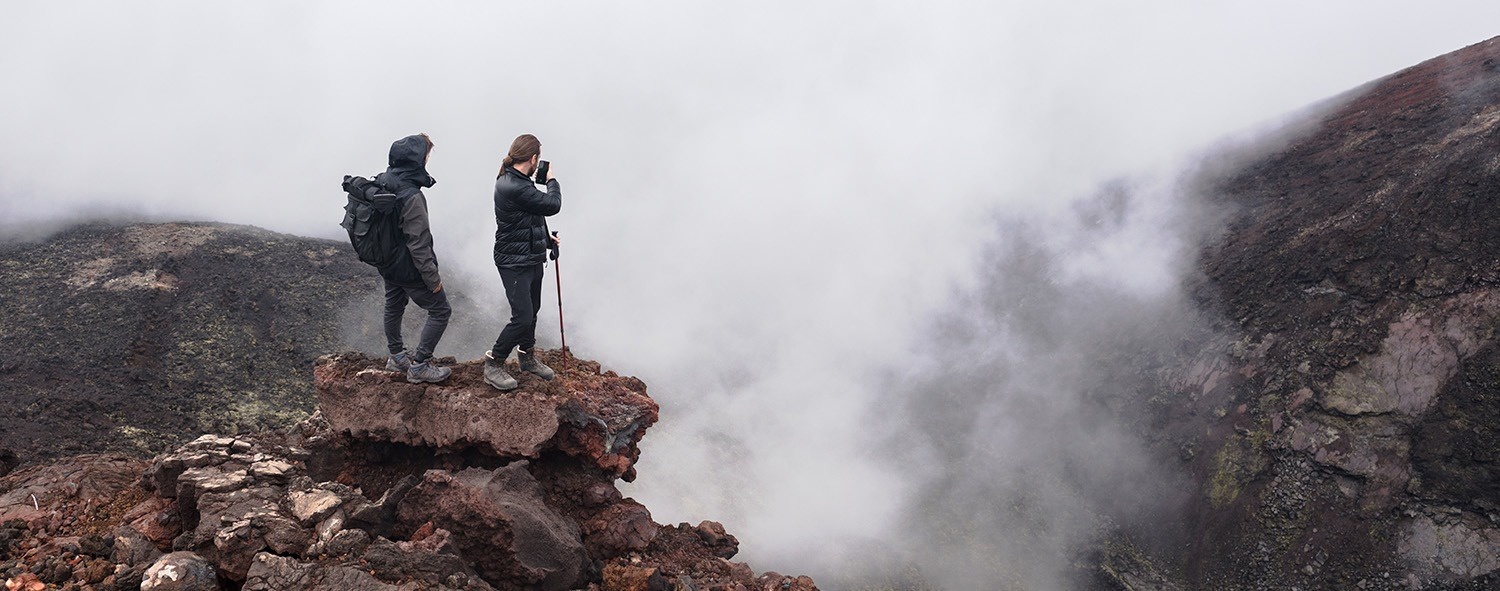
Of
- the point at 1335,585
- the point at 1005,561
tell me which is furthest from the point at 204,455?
the point at 1335,585

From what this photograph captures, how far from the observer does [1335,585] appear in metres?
7.63

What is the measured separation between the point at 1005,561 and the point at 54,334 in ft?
41.1

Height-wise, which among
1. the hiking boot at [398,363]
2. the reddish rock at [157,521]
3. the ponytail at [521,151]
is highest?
the ponytail at [521,151]

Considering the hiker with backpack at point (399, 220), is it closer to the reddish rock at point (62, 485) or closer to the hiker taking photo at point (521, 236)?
Result: the hiker taking photo at point (521, 236)

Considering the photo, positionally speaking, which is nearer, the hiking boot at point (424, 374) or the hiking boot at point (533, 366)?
the hiking boot at point (424, 374)

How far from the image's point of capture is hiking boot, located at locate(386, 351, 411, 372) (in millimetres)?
5215

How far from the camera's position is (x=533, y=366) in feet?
17.7

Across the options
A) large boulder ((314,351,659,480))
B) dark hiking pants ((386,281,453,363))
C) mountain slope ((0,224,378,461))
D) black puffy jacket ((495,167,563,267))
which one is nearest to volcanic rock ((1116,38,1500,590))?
large boulder ((314,351,659,480))

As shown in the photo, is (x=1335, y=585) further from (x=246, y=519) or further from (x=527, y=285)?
(x=246, y=519)

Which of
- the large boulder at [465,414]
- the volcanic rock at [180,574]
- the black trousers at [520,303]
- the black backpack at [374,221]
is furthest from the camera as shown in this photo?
the large boulder at [465,414]

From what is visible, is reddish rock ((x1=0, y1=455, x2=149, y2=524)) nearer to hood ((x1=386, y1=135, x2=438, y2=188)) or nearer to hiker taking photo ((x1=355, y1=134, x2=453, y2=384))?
hiker taking photo ((x1=355, y1=134, x2=453, y2=384))

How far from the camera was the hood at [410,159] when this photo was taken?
14.4ft

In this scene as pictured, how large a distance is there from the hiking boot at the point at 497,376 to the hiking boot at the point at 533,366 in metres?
0.15

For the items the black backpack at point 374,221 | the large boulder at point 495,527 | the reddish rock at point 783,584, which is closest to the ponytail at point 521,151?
the black backpack at point 374,221
